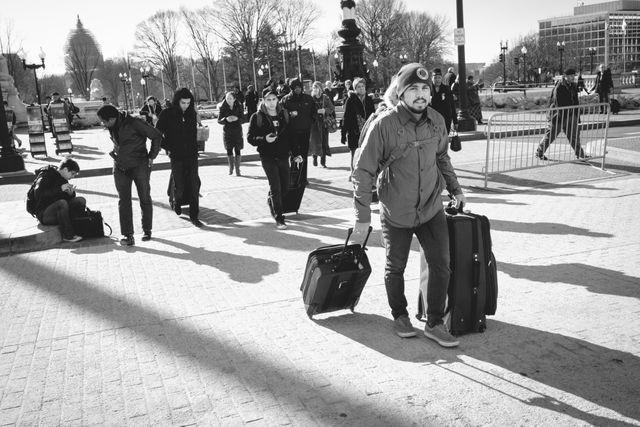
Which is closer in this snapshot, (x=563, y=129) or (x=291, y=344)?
(x=291, y=344)

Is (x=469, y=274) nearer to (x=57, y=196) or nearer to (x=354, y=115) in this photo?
(x=57, y=196)

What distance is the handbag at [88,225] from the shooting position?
7.80 metres

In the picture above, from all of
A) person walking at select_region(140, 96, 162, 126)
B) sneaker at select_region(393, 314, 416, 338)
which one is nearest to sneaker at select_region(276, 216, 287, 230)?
sneaker at select_region(393, 314, 416, 338)

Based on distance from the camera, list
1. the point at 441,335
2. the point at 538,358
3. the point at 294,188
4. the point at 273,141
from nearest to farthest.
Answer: the point at 538,358
the point at 441,335
the point at 273,141
the point at 294,188

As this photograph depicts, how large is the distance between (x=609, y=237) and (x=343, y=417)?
453cm

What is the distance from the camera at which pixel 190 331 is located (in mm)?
4598

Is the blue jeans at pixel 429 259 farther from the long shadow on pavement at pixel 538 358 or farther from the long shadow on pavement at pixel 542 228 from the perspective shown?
the long shadow on pavement at pixel 542 228

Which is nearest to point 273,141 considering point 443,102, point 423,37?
point 443,102

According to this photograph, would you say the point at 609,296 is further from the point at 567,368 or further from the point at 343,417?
the point at 343,417

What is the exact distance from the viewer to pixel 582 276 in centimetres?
536

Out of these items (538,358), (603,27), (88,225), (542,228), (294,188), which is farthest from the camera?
(603,27)

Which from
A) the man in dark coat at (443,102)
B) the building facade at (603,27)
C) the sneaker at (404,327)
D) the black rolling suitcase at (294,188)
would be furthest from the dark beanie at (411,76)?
the building facade at (603,27)

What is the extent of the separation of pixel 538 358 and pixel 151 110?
17.1m

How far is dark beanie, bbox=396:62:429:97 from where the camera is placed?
12.7 feet
